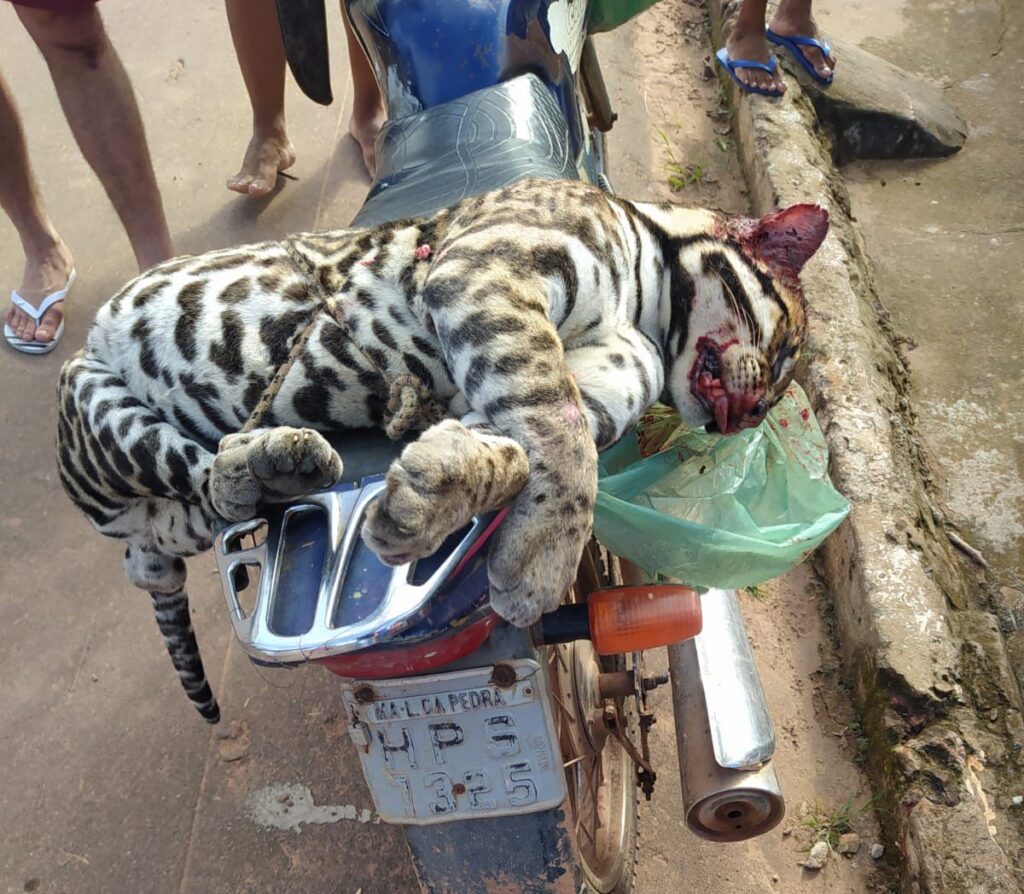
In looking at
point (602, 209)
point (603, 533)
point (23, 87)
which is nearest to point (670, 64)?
point (23, 87)

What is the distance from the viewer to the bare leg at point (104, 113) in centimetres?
321

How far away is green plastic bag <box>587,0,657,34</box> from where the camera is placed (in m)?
2.87

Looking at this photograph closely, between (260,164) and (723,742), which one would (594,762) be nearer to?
(723,742)

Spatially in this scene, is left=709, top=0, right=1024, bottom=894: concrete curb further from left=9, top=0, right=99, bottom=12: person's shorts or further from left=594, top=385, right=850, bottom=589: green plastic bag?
left=9, top=0, right=99, bottom=12: person's shorts

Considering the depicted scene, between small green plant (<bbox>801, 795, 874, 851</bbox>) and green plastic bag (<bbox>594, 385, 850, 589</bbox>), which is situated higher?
green plastic bag (<bbox>594, 385, 850, 589</bbox>)

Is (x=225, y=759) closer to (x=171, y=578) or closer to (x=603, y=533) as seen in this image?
(x=171, y=578)

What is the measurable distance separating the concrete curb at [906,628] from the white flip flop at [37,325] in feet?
8.95

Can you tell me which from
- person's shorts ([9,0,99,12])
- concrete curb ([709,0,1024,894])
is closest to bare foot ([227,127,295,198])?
person's shorts ([9,0,99,12])

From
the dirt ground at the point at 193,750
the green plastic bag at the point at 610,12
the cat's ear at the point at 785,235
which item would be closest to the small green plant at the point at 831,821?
the dirt ground at the point at 193,750

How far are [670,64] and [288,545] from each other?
463 cm

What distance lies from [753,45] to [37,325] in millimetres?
3304

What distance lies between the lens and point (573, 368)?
73.4 inches

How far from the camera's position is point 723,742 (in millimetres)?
1753

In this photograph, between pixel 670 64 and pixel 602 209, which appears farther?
pixel 670 64
